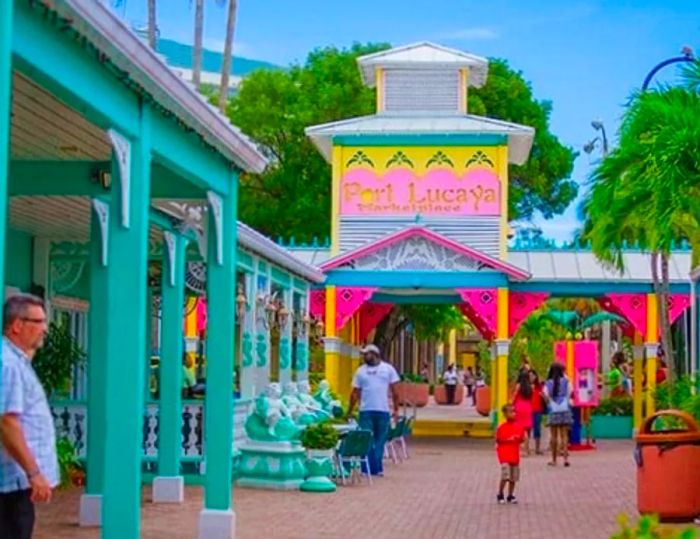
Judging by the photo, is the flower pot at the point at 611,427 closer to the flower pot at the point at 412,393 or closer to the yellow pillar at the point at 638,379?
the yellow pillar at the point at 638,379

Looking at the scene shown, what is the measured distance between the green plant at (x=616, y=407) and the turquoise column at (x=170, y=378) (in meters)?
16.8

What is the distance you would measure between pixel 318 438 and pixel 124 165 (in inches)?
351

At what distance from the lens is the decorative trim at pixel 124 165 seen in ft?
28.7

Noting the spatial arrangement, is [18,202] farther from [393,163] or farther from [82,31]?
[393,163]

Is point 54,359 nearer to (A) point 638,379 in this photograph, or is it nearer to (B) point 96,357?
(B) point 96,357

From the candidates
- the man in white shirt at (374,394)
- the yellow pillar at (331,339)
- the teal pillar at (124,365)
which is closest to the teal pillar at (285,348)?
the man in white shirt at (374,394)

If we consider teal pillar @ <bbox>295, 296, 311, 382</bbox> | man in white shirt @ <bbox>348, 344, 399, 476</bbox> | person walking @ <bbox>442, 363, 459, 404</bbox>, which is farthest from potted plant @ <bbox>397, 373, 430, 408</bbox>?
man in white shirt @ <bbox>348, 344, 399, 476</bbox>

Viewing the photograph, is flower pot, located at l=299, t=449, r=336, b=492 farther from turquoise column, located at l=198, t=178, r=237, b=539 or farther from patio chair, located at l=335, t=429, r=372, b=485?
turquoise column, located at l=198, t=178, r=237, b=539

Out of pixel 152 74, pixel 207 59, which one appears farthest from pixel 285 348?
pixel 207 59

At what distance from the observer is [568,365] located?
29141mm

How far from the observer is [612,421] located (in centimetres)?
3112

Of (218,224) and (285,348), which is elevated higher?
(218,224)

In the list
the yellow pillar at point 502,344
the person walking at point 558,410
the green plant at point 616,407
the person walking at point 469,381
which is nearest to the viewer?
the person walking at point 558,410

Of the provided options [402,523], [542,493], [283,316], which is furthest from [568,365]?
[402,523]
